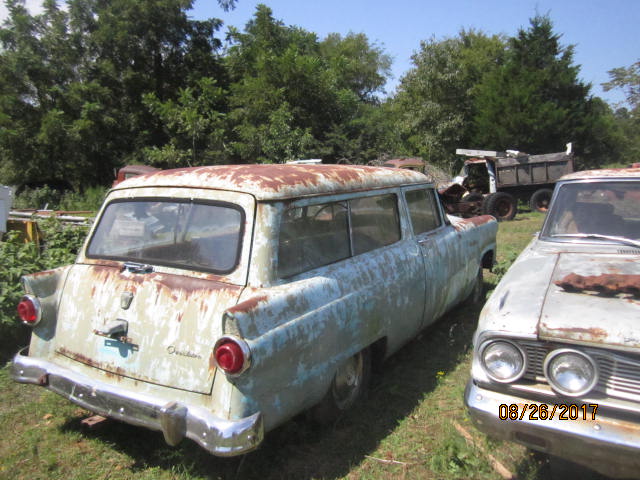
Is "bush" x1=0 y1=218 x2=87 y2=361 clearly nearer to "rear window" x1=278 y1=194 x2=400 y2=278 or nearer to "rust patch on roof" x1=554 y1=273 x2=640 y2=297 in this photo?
"rear window" x1=278 y1=194 x2=400 y2=278

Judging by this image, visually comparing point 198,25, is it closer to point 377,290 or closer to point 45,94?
point 45,94

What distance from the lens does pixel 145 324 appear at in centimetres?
274

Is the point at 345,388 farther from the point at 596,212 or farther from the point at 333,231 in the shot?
the point at 596,212

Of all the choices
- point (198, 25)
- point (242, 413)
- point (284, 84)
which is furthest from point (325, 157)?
point (242, 413)

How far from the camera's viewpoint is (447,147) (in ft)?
79.4

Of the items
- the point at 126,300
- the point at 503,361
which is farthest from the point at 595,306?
the point at 126,300

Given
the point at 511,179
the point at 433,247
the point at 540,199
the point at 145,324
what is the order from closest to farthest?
the point at 145,324
the point at 433,247
the point at 540,199
the point at 511,179

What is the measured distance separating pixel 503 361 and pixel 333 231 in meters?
1.41

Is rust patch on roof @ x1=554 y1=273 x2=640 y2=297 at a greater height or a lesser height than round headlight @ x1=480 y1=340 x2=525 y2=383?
greater

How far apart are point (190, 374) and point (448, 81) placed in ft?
76.6

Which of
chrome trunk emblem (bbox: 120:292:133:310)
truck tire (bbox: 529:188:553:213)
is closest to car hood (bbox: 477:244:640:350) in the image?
chrome trunk emblem (bbox: 120:292:133:310)

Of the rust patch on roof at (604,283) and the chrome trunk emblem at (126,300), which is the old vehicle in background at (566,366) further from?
the chrome trunk emblem at (126,300)

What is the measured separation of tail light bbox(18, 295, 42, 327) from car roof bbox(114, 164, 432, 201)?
3.04 feet

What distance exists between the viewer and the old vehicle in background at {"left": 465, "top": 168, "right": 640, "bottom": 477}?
7.08 feet
